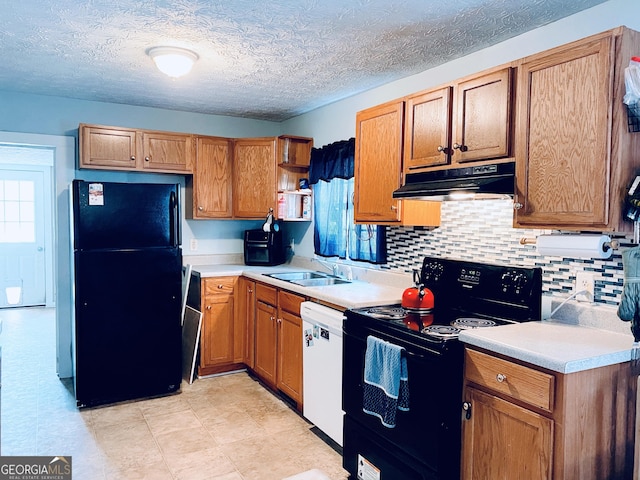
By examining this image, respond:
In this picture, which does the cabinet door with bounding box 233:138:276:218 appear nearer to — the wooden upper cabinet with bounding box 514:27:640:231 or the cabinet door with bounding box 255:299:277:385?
the cabinet door with bounding box 255:299:277:385

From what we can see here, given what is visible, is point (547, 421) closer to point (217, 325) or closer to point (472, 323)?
point (472, 323)

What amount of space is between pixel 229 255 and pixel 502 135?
121 inches

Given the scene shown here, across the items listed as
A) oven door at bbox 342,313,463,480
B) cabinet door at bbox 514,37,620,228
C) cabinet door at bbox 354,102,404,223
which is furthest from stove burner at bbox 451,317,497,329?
cabinet door at bbox 354,102,404,223

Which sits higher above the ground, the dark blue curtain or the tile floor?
the dark blue curtain

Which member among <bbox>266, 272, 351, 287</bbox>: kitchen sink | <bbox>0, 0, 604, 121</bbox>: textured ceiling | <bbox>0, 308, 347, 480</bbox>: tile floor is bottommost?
<bbox>0, 308, 347, 480</bbox>: tile floor

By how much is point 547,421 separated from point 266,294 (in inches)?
91.5

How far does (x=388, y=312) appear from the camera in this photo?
2.46 meters

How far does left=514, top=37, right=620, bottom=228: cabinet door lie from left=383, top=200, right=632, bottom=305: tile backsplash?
26cm

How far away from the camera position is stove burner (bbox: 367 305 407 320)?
2355 millimetres

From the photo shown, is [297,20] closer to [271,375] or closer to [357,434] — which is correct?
[357,434]

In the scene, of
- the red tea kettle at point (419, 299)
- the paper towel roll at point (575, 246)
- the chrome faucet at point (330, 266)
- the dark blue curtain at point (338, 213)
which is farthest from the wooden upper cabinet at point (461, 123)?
the chrome faucet at point (330, 266)

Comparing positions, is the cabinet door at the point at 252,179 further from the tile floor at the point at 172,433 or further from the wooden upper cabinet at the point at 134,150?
the tile floor at the point at 172,433

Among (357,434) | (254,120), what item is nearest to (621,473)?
(357,434)

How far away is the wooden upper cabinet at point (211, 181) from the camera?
164 inches
